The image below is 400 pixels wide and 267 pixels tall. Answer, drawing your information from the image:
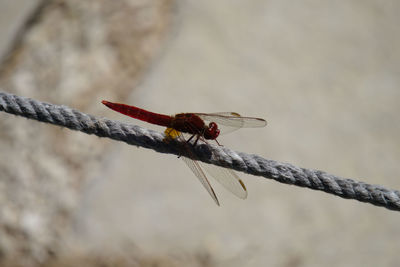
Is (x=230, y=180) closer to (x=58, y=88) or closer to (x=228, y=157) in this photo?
(x=228, y=157)

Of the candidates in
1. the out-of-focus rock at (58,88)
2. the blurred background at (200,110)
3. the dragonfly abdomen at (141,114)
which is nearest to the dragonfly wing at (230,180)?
the dragonfly abdomen at (141,114)

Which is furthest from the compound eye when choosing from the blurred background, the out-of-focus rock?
the out-of-focus rock

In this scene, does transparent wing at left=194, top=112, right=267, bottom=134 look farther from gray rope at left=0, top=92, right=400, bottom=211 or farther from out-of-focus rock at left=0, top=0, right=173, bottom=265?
out-of-focus rock at left=0, top=0, right=173, bottom=265

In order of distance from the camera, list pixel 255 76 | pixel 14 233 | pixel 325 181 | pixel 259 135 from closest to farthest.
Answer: pixel 325 181 < pixel 14 233 < pixel 259 135 < pixel 255 76

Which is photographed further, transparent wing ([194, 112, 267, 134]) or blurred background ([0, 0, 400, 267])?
blurred background ([0, 0, 400, 267])

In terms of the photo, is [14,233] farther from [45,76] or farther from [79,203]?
[45,76]

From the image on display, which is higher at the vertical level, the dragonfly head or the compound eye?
the compound eye

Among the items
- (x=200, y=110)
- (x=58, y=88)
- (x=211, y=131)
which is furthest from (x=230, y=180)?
(x=58, y=88)

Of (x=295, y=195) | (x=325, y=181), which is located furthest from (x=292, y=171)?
(x=295, y=195)
